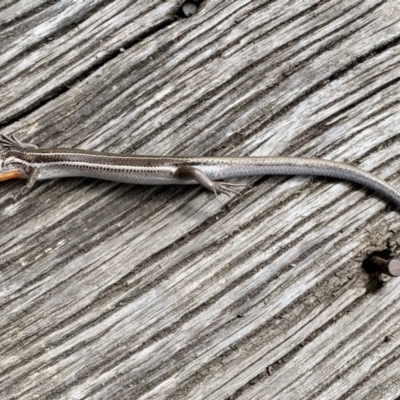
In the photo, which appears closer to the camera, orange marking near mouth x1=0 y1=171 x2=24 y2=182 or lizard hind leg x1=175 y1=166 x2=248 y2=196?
lizard hind leg x1=175 y1=166 x2=248 y2=196

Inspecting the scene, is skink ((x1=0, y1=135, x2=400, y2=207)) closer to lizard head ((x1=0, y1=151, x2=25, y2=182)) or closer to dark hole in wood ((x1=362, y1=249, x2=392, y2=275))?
lizard head ((x1=0, y1=151, x2=25, y2=182))

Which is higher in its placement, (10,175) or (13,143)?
(13,143)

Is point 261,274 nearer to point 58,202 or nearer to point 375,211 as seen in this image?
point 375,211

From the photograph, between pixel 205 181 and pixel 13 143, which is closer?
pixel 205 181

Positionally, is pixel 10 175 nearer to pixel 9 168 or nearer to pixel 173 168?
pixel 9 168

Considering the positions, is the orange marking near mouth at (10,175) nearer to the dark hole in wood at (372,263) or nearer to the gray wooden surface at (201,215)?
the gray wooden surface at (201,215)

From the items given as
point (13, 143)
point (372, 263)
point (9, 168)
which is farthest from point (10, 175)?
point (372, 263)

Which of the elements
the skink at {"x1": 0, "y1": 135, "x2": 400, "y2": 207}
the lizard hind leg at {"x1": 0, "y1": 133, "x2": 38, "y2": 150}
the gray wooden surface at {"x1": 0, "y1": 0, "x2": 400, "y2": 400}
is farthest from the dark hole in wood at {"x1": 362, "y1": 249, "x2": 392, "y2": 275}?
the lizard hind leg at {"x1": 0, "y1": 133, "x2": 38, "y2": 150}

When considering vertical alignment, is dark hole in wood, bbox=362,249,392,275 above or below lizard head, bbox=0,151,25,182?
below
